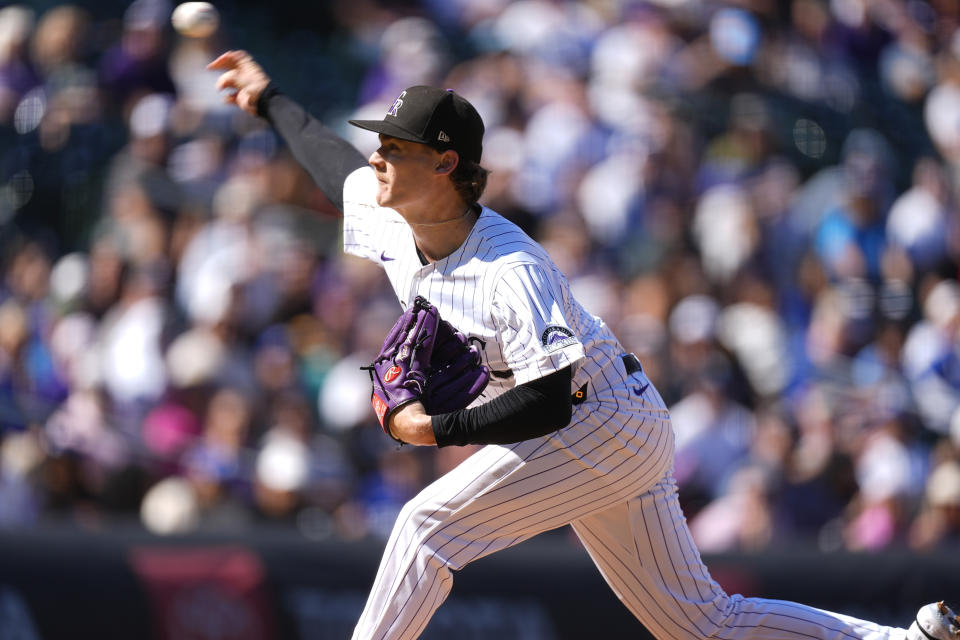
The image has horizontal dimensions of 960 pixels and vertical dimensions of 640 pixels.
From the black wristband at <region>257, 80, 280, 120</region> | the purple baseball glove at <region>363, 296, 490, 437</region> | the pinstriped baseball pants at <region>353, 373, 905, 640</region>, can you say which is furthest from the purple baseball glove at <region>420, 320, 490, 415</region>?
the black wristband at <region>257, 80, 280, 120</region>

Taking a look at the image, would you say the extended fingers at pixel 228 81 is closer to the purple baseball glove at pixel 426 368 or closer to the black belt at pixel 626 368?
the purple baseball glove at pixel 426 368

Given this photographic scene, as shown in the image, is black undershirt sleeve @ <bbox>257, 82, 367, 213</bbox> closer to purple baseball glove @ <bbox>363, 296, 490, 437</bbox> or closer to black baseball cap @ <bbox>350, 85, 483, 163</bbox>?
black baseball cap @ <bbox>350, 85, 483, 163</bbox>

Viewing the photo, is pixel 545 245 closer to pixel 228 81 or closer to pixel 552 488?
pixel 228 81

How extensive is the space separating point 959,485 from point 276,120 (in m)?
4.09

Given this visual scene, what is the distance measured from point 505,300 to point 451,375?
249 mm

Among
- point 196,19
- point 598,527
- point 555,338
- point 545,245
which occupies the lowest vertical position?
point 545,245

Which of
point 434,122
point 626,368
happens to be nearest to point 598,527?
point 626,368

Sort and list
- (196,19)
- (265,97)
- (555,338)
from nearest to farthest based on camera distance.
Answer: (555,338) < (196,19) < (265,97)

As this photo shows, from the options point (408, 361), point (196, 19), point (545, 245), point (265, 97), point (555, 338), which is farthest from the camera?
point (545, 245)

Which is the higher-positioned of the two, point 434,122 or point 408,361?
point 434,122

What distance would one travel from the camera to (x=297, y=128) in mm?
4445

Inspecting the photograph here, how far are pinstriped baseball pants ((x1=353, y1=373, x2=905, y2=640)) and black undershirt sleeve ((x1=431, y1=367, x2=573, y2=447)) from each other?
0.25 meters

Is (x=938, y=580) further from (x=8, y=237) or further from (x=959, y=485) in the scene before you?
(x=8, y=237)

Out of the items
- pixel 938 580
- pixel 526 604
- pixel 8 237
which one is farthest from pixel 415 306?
pixel 8 237
